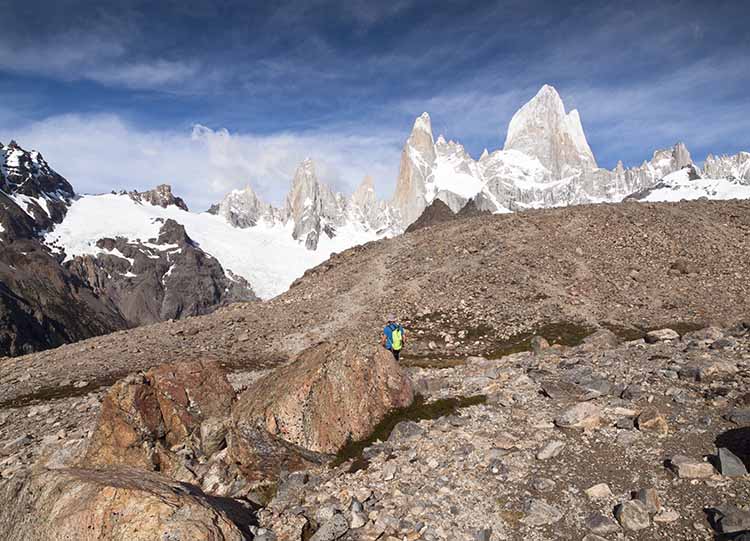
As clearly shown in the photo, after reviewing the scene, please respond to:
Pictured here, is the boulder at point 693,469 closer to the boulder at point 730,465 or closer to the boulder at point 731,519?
the boulder at point 730,465

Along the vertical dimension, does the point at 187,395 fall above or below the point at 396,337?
below

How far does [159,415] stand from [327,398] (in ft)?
22.2

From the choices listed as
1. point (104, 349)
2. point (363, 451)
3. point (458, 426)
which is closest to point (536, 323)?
point (458, 426)

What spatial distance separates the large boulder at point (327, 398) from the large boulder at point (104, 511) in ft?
17.8

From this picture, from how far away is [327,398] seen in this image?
16.3m

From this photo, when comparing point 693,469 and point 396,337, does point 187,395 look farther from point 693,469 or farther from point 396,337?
point 693,469

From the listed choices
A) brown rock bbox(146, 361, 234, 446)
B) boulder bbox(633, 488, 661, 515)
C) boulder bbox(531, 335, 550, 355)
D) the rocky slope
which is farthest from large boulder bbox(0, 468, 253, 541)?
the rocky slope

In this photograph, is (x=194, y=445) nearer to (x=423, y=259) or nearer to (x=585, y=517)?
(x=585, y=517)

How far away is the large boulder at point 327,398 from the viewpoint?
15.7m

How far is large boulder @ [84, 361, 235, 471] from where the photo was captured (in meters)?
16.3

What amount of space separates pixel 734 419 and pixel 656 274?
112 ft

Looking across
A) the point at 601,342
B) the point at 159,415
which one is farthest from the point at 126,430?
the point at 601,342

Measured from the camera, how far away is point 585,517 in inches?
416

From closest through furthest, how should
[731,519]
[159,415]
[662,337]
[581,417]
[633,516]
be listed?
[731,519] < [633,516] < [581,417] < [159,415] < [662,337]
